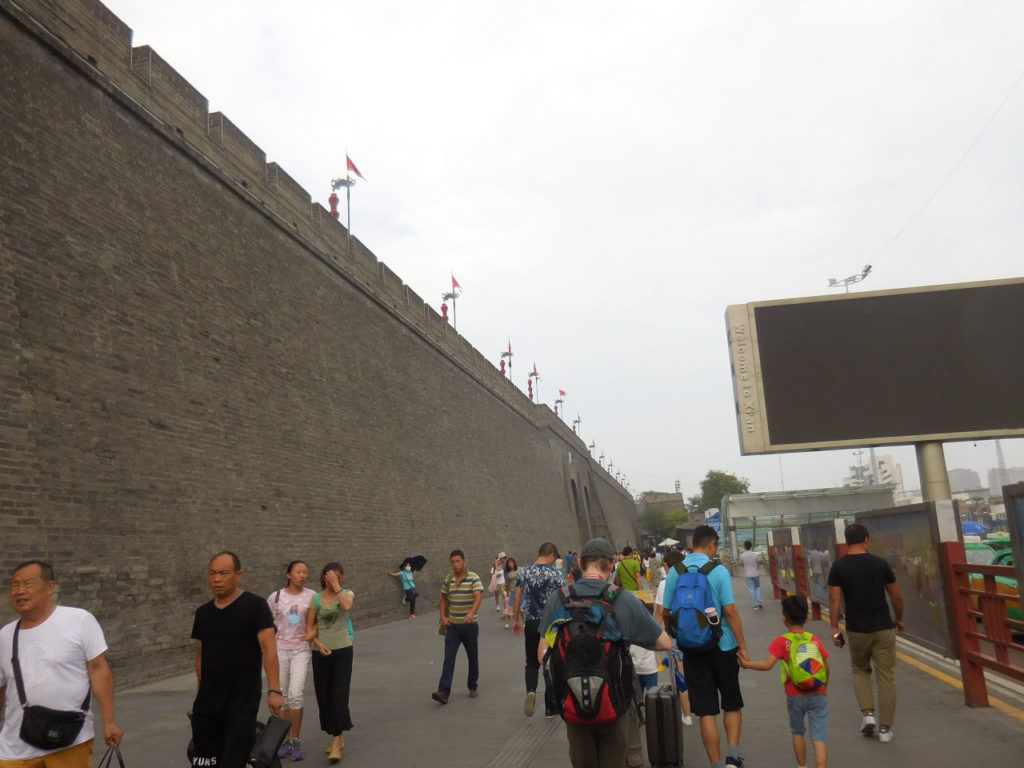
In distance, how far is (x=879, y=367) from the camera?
15734mm

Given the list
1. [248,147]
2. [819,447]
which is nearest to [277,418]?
[248,147]

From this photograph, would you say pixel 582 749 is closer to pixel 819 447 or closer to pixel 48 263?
pixel 48 263

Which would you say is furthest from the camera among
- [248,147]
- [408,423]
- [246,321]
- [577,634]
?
[408,423]

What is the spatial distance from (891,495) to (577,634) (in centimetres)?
3755

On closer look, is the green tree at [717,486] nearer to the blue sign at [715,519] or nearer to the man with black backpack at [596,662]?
the blue sign at [715,519]

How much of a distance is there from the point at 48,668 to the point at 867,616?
5.60m

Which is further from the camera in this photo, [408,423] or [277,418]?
[408,423]

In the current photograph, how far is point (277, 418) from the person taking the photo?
15.5 metres

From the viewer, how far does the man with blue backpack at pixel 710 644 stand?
5379mm

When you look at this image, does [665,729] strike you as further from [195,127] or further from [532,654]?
[195,127]

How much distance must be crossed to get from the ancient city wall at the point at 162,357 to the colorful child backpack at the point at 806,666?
24.5ft

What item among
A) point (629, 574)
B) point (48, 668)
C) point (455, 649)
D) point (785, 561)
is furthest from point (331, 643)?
point (785, 561)

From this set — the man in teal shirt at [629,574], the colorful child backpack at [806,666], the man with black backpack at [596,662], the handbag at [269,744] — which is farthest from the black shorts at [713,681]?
the man in teal shirt at [629,574]

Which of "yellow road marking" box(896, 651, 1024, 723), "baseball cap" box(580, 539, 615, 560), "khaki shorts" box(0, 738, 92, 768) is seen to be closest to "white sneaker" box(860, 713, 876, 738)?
"yellow road marking" box(896, 651, 1024, 723)
